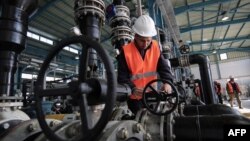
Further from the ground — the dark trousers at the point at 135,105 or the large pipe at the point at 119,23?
the large pipe at the point at 119,23

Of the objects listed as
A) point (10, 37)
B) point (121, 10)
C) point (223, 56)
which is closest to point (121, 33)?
point (121, 10)

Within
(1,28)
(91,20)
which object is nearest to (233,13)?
(91,20)

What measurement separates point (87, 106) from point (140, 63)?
3.08 feet

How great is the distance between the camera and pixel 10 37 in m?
1.05

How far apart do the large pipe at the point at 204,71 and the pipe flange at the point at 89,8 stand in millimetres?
1863

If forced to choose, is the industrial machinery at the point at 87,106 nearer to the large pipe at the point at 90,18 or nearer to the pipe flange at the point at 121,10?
the large pipe at the point at 90,18

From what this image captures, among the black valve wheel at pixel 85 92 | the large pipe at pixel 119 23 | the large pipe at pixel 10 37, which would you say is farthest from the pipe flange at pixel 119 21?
the black valve wheel at pixel 85 92

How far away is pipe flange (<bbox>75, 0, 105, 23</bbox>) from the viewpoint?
1478mm

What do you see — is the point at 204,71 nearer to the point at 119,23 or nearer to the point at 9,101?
the point at 119,23

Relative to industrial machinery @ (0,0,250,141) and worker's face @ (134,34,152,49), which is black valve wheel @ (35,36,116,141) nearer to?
industrial machinery @ (0,0,250,141)

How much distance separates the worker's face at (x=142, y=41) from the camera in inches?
59.8

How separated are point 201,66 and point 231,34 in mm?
9704

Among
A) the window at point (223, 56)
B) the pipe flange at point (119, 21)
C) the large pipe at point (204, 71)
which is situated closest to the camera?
the pipe flange at point (119, 21)

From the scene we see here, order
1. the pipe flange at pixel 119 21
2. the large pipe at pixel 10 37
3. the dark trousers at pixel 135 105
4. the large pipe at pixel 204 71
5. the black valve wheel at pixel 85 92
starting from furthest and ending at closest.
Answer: the large pipe at pixel 204 71 → the pipe flange at pixel 119 21 → the dark trousers at pixel 135 105 → the large pipe at pixel 10 37 → the black valve wheel at pixel 85 92
